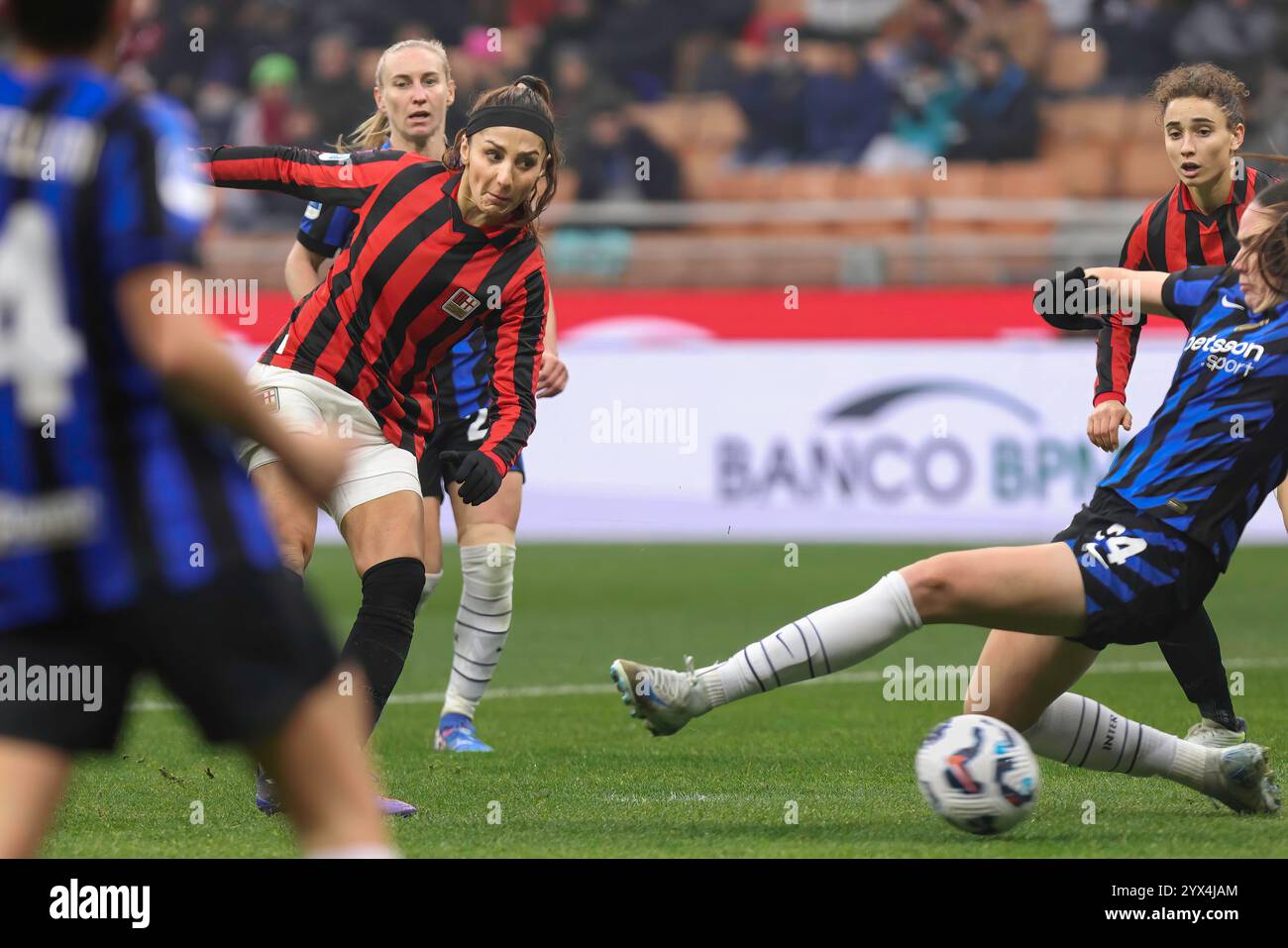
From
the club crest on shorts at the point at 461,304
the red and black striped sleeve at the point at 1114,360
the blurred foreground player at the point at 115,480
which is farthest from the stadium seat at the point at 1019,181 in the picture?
the blurred foreground player at the point at 115,480

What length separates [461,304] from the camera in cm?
546

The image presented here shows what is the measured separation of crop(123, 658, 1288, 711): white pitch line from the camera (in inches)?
313

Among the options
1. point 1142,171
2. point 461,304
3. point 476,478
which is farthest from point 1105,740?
point 1142,171

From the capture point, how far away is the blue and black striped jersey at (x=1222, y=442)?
445 centimetres

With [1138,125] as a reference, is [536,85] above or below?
below

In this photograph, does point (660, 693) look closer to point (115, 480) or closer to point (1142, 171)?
point (115, 480)

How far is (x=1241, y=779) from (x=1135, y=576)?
34.8 inches

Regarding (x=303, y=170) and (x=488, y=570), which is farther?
(x=488, y=570)

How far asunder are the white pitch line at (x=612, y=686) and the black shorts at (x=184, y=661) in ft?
16.8

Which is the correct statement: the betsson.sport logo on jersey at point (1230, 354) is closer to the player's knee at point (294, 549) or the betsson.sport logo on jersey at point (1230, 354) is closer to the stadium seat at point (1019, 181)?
the player's knee at point (294, 549)

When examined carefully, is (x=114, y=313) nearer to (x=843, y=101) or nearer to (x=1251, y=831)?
(x=1251, y=831)

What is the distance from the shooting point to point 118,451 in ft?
8.47
